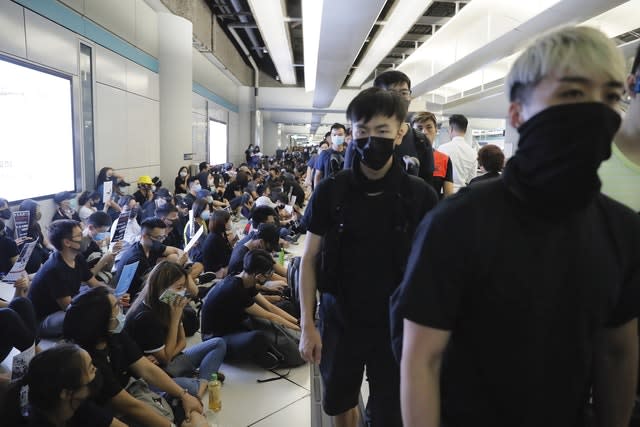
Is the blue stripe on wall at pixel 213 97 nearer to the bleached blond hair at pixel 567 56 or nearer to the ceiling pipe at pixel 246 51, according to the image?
the ceiling pipe at pixel 246 51

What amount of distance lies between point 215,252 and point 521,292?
491 centimetres

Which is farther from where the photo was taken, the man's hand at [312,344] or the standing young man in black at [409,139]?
the standing young man in black at [409,139]

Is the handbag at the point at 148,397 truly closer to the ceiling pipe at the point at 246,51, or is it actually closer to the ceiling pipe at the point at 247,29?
the ceiling pipe at the point at 247,29

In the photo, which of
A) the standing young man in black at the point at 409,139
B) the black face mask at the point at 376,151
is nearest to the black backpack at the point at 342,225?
the black face mask at the point at 376,151

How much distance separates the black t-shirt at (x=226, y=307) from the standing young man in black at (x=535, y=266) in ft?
9.55

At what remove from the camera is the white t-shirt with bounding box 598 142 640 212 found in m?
1.29

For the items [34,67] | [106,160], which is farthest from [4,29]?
[106,160]

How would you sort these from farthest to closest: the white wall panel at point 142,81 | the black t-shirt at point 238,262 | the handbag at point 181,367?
the white wall panel at point 142,81
the black t-shirt at point 238,262
the handbag at point 181,367

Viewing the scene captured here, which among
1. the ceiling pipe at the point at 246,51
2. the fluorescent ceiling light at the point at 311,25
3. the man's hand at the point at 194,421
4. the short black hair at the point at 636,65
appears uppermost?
the ceiling pipe at the point at 246,51

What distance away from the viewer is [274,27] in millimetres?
10906

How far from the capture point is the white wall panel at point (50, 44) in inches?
206

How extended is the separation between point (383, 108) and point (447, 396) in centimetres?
113

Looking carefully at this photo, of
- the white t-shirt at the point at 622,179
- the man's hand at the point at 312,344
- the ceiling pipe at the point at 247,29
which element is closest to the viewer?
the white t-shirt at the point at 622,179

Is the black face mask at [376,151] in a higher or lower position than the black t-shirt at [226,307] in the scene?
higher
